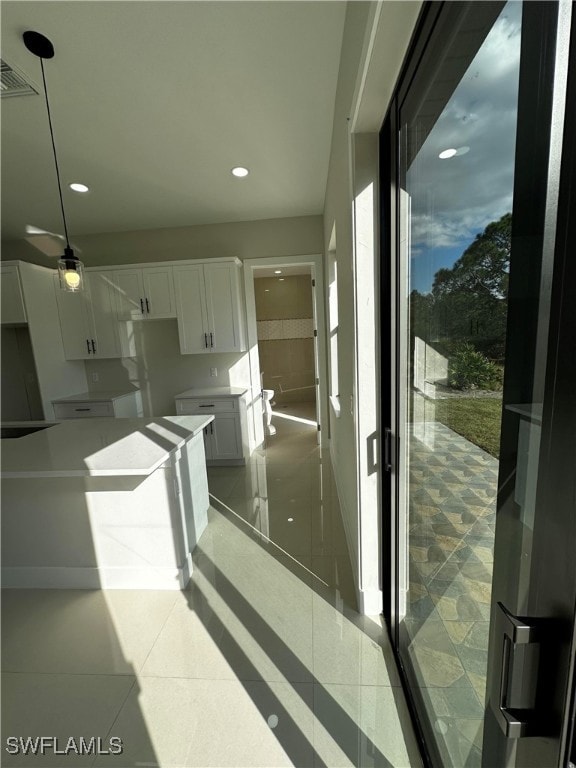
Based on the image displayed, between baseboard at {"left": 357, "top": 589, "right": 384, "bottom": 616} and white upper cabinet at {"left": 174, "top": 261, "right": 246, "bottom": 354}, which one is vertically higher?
white upper cabinet at {"left": 174, "top": 261, "right": 246, "bottom": 354}

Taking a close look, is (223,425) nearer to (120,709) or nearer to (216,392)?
(216,392)

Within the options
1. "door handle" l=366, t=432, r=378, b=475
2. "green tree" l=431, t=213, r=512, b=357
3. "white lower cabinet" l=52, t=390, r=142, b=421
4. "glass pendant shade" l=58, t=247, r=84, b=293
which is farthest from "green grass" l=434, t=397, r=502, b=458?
"white lower cabinet" l=52, t=390, r=142, b=421

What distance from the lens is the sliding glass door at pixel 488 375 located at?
0.44m

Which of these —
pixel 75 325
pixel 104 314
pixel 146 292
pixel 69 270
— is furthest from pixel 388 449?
pixel 75 325

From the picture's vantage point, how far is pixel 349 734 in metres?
1.18

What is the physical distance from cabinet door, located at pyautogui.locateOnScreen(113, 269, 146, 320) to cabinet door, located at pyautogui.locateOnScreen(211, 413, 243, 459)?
1.72m

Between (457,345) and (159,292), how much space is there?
12.8 feet

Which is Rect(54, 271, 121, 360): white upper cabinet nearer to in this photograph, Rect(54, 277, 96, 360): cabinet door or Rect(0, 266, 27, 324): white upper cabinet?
Rect(54, 277, 96, 360): cabinet door

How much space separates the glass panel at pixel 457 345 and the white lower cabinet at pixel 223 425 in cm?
275

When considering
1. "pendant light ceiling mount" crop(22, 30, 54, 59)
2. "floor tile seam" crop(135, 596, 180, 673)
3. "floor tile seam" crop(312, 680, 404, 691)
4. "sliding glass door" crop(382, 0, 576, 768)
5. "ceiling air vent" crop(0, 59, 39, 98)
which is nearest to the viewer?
"sliding glass door" crop(382, 0, 576, 768)

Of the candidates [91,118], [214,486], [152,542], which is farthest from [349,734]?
[91,118]

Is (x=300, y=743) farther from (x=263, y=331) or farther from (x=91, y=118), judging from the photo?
(x=263, y=331)

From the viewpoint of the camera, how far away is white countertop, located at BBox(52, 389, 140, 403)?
3.82 metres

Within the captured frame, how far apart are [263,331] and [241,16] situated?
239 inches
